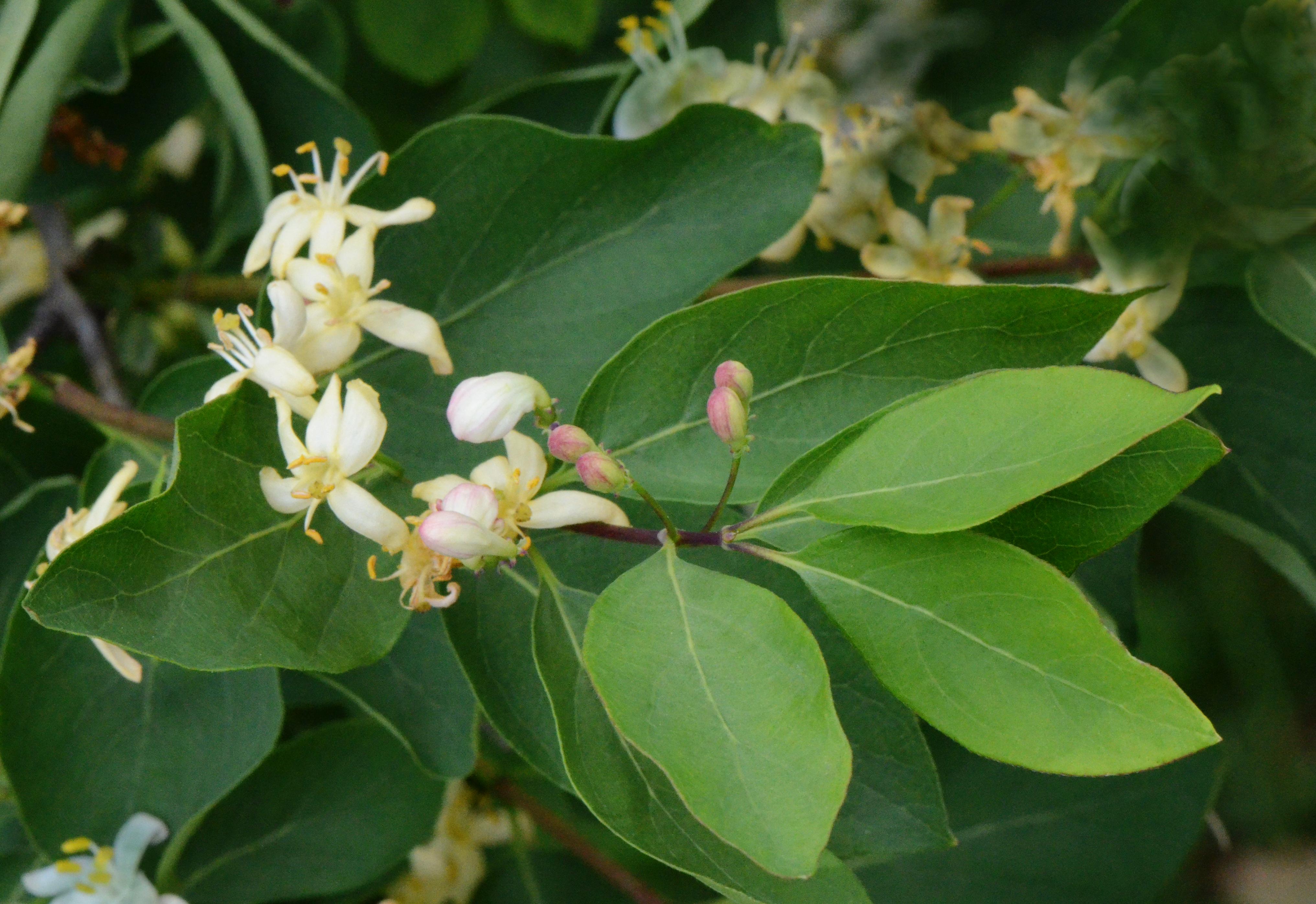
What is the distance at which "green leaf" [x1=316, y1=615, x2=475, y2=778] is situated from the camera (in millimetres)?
790

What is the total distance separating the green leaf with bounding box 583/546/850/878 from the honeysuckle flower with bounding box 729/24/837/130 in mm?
476

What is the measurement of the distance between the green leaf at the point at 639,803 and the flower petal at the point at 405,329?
0.17 meters

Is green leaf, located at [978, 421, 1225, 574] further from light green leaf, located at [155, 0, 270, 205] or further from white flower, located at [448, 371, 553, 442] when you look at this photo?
light green leaf, located at [155, 0, 270, 205]

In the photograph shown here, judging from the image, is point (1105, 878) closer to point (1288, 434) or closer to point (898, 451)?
point (1288, 434)

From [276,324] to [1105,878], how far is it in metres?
0.86

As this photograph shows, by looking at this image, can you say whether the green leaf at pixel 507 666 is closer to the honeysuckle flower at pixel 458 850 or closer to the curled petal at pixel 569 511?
the curled petal at pixel 569 511

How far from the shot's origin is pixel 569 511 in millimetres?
581

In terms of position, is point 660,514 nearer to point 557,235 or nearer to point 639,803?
point 639,803

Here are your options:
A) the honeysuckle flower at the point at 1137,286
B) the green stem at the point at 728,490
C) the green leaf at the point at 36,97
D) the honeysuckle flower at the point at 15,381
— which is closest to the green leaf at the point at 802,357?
the green stem at the point at 728,490

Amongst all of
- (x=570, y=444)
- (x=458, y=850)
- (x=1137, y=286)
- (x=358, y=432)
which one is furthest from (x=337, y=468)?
(x=458, y=850)

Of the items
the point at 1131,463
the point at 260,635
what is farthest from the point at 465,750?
the point at 1131,463

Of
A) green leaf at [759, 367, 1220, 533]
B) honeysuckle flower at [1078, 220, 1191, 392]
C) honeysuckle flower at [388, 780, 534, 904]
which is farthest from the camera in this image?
→ honeysuckle flower at [388, 780, 534, 904]

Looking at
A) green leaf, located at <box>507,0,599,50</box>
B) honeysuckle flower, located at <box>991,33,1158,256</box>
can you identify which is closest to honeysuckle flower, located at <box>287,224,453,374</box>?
honeysuckle flower, located at <box>991,33,1158,256</box>

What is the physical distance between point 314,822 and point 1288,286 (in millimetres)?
859
